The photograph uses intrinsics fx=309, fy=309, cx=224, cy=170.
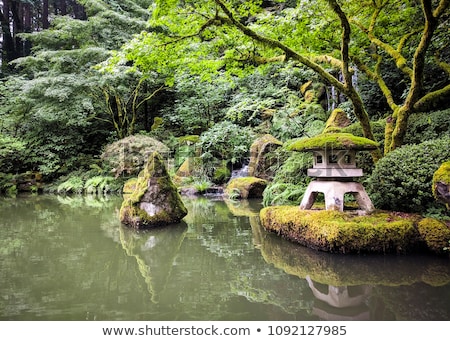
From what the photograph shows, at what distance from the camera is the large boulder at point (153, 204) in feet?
21.8

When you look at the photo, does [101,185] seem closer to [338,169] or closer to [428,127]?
[338,169]

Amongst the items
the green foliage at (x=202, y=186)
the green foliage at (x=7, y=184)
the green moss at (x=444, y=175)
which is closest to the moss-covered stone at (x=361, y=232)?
the green moss at (x=444, y=175)

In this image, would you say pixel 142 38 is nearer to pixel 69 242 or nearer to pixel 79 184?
pixel 69 242

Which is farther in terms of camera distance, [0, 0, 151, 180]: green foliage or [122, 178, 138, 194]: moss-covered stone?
[0, 0, 151, 180]: green foliage

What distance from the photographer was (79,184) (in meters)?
15.7

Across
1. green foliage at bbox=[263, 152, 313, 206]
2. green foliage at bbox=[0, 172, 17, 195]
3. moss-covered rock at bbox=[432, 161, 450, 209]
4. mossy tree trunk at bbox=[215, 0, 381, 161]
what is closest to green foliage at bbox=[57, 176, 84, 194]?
green foliage at bbox=[0, 172, 17, 195]

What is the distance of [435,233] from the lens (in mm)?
4219

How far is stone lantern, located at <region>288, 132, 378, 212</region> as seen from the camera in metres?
5.10

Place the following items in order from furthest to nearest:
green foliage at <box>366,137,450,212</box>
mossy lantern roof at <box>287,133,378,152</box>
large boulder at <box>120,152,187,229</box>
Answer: large boulder at <box>120,152,187,229</box>, mossy lantern roof at <box>287,133,378,152</box>, green foliage at <box>366,137,450,212</box>

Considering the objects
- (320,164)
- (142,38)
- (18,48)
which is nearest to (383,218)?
(320,164)

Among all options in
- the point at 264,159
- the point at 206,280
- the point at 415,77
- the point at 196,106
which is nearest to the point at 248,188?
the point at 264,159

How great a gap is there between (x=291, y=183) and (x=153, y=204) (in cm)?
374

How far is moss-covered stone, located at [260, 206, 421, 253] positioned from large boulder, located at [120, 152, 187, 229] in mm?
3184

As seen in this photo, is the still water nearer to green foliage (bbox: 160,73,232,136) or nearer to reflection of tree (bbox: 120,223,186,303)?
reflection of tree (bbox: 120,223,186,303)
